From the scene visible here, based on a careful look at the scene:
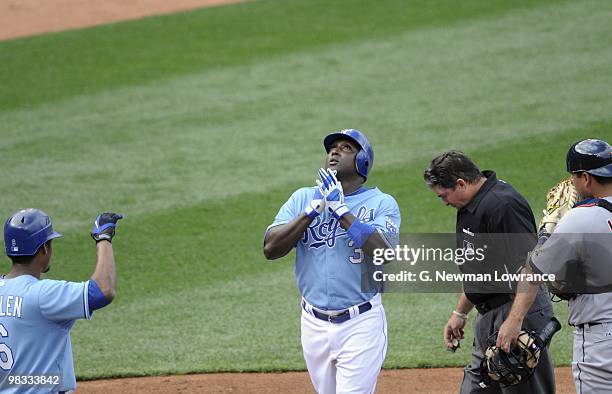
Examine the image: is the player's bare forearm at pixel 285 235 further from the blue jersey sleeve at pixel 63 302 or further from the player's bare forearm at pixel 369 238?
the blue jersey sleeve at pixel 63 302

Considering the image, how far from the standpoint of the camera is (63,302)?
397 centimetres

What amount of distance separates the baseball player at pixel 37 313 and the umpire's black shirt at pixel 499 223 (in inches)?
76.6

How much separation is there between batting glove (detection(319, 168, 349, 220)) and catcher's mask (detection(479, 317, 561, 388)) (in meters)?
1.06

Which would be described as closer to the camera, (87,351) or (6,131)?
(87,351)

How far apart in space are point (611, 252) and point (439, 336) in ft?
9.76

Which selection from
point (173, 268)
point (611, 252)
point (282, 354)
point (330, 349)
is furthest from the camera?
point (173, 268)

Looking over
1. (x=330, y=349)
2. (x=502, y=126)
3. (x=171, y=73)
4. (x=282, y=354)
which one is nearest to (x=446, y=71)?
(x=502, y=126)

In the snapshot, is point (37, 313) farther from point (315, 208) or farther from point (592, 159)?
point (592, 159)

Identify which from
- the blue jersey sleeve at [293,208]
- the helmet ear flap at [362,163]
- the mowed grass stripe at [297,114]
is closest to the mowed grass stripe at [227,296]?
the mowed grass stripe at [297,114]

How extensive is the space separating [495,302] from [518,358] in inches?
17.2

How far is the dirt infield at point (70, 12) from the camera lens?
15.6m

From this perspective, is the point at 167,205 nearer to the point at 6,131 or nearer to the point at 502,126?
the point at 6,131

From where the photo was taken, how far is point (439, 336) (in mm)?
7129

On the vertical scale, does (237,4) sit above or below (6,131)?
above
